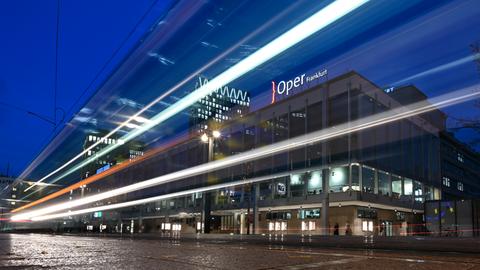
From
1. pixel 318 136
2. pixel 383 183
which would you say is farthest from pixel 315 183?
pixel 383 183

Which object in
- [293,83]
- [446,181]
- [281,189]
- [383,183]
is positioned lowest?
[281,189]

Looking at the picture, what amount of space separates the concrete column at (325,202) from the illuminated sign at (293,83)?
12.7 m

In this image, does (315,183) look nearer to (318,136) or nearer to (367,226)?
(318,136)

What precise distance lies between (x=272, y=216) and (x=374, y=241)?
45.1 metres

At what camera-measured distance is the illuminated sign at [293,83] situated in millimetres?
56094

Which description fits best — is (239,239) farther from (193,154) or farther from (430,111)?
(430,111)

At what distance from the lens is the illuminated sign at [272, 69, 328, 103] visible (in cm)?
5609

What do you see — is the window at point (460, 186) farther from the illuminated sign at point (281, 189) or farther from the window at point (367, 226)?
the illuminated sign at point (281, 189)

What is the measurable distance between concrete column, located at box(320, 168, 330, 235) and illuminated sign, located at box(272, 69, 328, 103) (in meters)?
12.7

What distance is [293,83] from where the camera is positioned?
60281mm

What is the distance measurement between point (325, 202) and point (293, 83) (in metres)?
18.0

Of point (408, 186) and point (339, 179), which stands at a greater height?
point (339, 179)

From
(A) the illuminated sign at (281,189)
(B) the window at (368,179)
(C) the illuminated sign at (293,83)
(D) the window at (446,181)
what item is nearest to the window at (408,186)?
(B) the window at (368,179)

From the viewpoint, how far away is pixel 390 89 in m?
70.1
